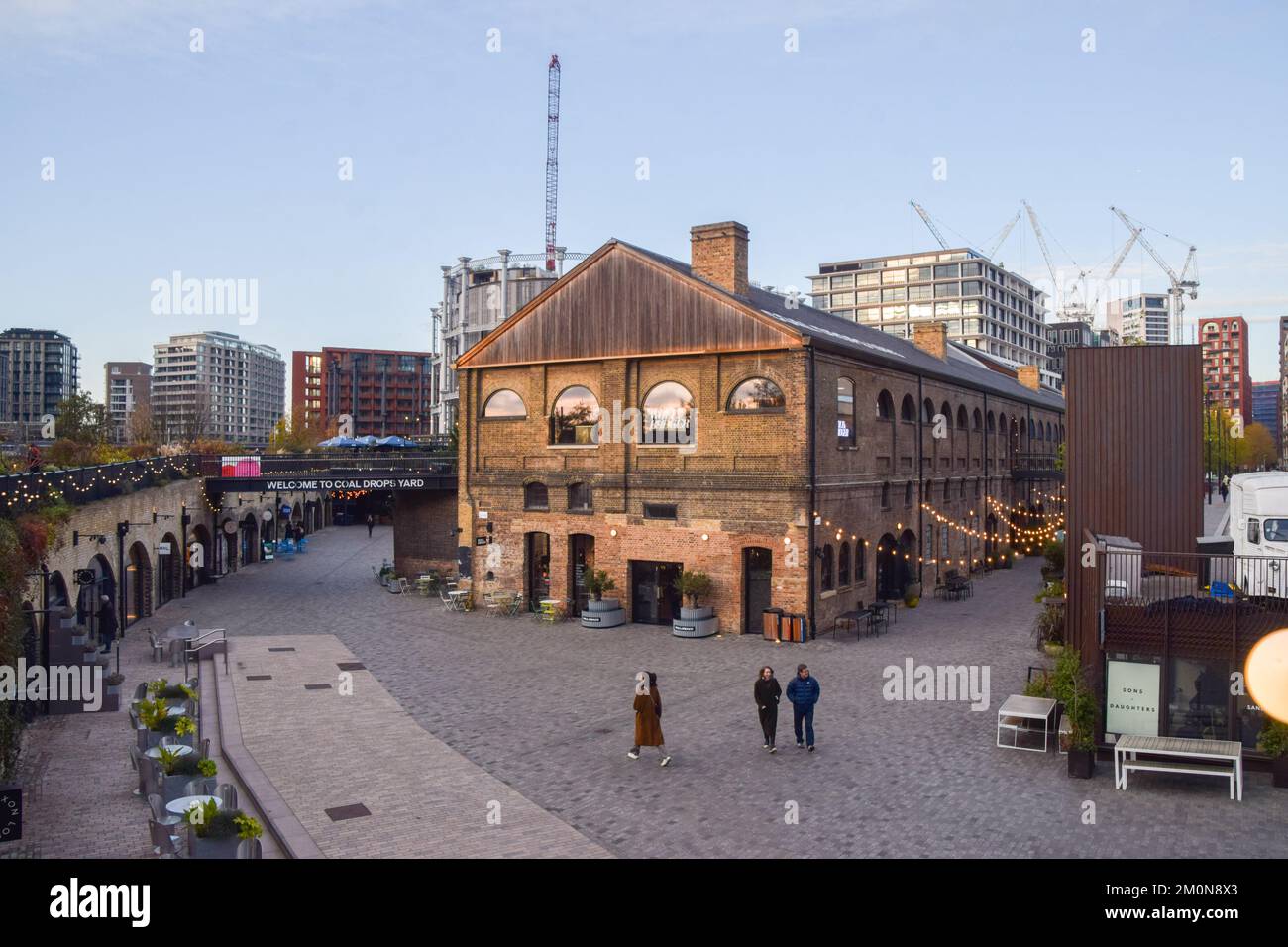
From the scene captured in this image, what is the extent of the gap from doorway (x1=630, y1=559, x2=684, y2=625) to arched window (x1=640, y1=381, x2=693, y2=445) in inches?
144

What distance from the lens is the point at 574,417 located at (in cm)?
2986

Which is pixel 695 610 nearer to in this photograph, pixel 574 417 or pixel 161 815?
pixel 574 417

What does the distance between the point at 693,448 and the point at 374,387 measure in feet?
536

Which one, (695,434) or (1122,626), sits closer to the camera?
(1122,626)

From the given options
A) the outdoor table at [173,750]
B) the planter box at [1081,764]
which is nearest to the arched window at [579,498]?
the outdoor table at [173,750]

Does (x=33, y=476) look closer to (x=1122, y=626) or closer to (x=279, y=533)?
(x=1122, y=626)

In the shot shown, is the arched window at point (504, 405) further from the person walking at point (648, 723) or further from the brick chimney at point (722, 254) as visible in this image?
the person walking at point (648, 723)

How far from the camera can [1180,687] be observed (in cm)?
1439

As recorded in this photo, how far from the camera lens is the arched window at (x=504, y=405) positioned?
31.2 metres

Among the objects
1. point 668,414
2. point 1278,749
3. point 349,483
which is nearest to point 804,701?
point 1278,749

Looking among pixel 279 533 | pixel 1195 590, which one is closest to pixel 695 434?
pixel 1195 590

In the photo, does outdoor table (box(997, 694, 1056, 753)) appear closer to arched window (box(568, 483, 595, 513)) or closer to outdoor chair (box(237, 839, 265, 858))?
outdoor chair (box(237, 839, 265, 858))

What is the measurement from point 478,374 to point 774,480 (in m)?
11.5

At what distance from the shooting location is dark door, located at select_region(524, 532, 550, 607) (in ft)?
101
